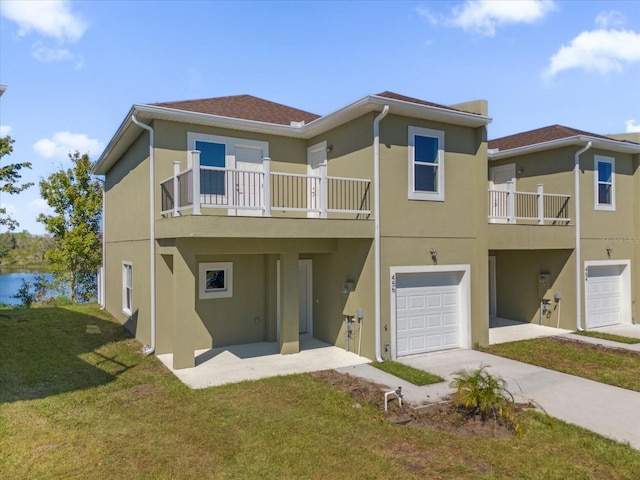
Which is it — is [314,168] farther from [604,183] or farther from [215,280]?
[604,183]

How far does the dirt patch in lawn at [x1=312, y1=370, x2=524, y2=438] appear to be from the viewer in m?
6.01

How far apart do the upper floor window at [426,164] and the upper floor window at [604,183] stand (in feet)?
22.1

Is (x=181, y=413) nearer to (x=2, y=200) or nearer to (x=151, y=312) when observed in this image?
(x=151, y=312)

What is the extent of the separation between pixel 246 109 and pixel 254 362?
6889 millimetres

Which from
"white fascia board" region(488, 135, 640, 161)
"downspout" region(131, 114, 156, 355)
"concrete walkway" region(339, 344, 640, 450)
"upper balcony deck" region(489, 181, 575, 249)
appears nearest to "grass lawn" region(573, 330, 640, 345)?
"upper balcony deck" region(489, 181, 575, 249)

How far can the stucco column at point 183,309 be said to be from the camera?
8703mm

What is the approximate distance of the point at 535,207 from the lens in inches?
523

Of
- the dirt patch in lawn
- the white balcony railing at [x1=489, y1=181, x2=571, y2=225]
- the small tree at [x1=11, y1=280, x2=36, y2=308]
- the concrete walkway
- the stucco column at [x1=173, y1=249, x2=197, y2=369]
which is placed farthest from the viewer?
the small tree at [x1=11, y1=280, x2=36, y2=308]

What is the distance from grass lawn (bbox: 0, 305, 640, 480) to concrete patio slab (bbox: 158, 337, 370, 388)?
18.4 inches

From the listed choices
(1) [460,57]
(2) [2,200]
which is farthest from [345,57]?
(2) [2,200]

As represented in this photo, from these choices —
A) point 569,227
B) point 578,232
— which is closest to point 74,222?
point 569,227

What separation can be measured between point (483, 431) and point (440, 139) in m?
7.01

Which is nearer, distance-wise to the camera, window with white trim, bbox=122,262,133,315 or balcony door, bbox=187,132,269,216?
balcony door, bbox=187,132,269,216

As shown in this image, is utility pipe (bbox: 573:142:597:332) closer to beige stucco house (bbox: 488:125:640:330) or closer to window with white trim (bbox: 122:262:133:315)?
beige stucco house (bbox: 488:125:640:330)
